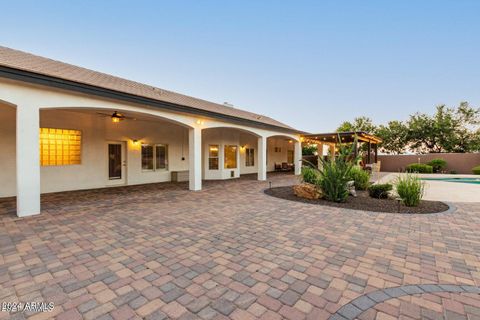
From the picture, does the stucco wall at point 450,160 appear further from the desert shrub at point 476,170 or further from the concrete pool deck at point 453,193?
the concrete pool deck at point 453,193

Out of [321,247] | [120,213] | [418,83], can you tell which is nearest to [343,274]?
[321,247]

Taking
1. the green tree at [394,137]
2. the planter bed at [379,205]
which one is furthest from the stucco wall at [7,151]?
the green tree at [394,137]

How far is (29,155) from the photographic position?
5.32 m

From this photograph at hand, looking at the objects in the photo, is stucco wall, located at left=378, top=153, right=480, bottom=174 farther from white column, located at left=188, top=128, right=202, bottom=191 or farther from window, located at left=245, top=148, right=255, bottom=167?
white column, located at left=188, top=128, right=202, bottom=191

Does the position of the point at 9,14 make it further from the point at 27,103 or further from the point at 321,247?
the point at 321,247

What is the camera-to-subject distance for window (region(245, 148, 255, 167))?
1734 cm

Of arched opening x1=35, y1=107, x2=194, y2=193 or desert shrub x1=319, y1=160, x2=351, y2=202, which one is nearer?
desert shrub x1=319, y1=160, x2=351, y2=202

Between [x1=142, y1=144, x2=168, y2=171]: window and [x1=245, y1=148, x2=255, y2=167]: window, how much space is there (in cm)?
667

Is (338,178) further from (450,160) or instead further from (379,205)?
(450,160)

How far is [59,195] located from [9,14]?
769 cm

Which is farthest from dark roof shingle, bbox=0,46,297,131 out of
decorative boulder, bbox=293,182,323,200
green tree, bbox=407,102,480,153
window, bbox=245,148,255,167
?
green tree, bbox=407,102,480,153

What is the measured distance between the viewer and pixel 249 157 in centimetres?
1761

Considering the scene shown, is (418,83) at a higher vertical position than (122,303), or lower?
higher

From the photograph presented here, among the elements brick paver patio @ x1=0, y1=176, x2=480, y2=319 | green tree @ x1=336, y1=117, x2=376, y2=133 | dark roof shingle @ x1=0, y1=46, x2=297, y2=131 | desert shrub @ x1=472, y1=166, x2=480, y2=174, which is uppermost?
green tree @ x1=336, y1=117, x2=376, y2=133
